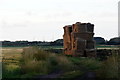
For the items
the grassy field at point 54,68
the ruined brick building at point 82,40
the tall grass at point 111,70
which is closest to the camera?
the tall grass at point 111,70

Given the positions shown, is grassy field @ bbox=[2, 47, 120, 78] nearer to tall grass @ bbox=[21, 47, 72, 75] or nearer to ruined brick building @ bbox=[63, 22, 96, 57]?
tall grass @ bbox=[21, 47, 72, 75]

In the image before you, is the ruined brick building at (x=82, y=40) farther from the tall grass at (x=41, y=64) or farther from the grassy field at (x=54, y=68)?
the tall grass at (x=41, y=64)

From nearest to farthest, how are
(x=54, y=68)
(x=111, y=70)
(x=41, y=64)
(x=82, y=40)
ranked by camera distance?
(x=111, y=70) → (x=41, y=64) → (x=54, y=68) → (x=82, y=40)

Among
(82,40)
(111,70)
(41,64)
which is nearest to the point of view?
(111,70)

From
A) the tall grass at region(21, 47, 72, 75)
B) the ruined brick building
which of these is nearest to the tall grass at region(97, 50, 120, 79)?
the tall grass at region(21, 47, 72, 75)

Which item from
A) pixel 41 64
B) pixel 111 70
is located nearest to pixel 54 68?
pixel 41 64

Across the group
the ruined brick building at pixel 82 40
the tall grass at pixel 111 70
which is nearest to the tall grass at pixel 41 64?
the tall grass at pixel 111 70

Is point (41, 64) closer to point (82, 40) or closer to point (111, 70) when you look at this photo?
point (111, 70)

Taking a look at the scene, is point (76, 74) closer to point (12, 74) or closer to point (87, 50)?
point (12, 74)

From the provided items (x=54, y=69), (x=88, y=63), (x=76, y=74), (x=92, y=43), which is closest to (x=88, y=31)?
(x=92, y=43)

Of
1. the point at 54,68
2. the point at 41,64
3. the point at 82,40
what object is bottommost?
the point at 54,68

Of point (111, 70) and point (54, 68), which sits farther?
point (54, 68)

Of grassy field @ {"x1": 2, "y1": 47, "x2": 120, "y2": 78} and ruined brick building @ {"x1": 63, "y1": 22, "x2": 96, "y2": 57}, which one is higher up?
ruined brick building @ {"x1": 63, "y1": 22, "x2": 96, "y2": 57}

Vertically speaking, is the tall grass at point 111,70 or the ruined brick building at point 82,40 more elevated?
the ruined brick building at point 82,40
